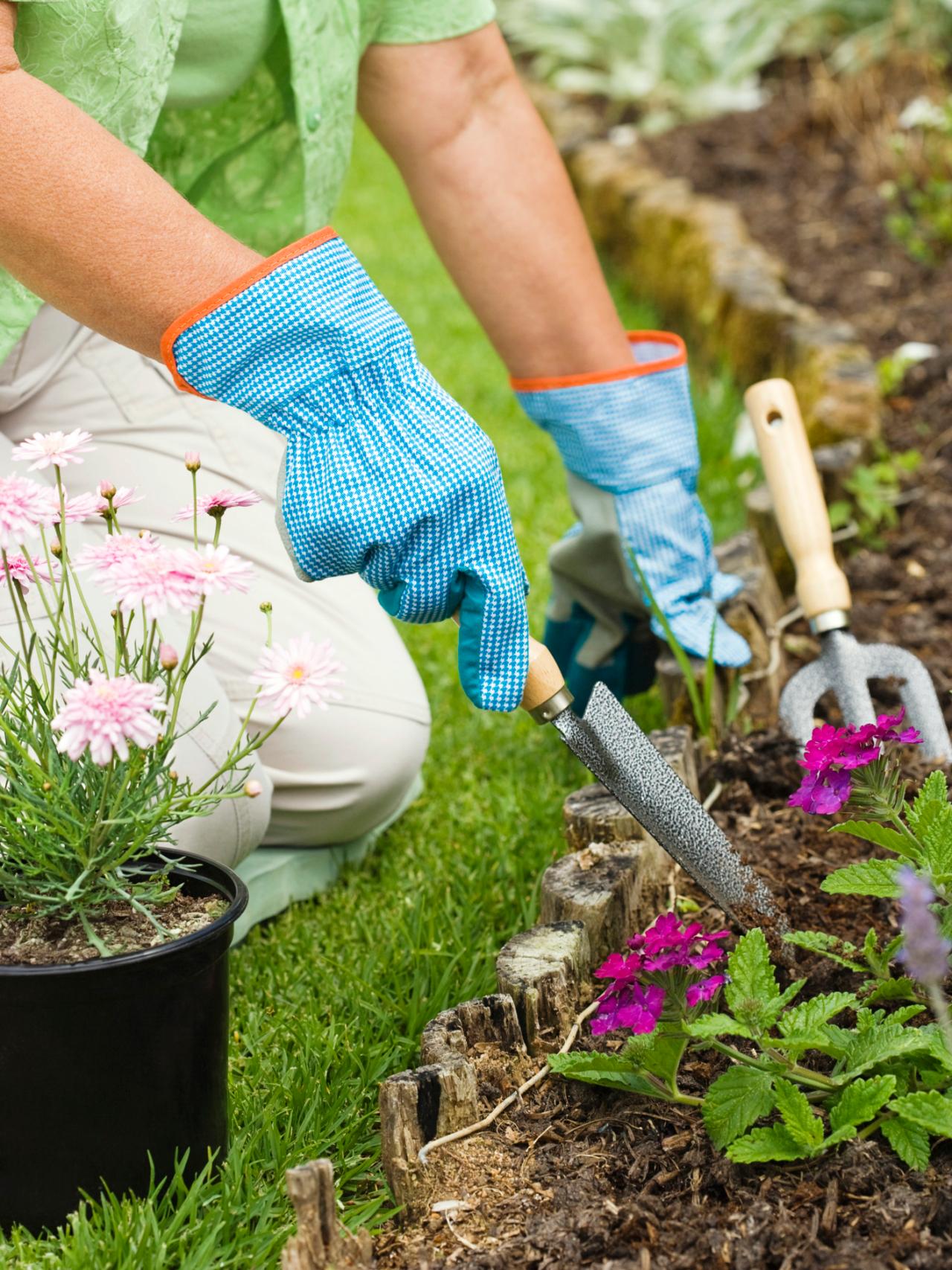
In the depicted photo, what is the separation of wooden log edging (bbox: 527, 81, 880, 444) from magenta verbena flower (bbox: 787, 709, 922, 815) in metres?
1.58

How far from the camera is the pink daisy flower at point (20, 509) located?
116cm

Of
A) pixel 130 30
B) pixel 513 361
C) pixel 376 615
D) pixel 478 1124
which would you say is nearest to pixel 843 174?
pixel 513 361

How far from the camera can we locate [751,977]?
4.01ft

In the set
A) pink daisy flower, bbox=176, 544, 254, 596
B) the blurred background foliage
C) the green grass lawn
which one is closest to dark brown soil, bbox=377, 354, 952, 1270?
the green grass lawn

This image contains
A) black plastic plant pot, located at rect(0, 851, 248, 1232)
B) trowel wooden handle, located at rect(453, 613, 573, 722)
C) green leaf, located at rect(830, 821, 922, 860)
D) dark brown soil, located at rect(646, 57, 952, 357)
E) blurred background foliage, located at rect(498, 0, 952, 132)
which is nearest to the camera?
black plastic plant pot, located at rect(0, 851, 248, 1232)

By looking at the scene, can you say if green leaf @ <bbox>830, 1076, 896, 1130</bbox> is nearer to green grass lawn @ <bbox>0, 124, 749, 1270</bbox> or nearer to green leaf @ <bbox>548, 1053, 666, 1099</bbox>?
green leaf @ <bbox>548, 1053, 666, 1099</bbox>

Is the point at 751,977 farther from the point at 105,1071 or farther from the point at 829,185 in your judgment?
the point at 829,185

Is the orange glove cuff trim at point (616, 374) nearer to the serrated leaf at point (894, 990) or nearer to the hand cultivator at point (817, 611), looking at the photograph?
the hand cultivator at point (817, 611)

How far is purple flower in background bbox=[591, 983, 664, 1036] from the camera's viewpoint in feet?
3.91

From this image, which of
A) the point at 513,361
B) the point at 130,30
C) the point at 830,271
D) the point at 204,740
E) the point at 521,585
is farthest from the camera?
the point at 830,271

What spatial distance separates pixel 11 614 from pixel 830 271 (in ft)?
9.17

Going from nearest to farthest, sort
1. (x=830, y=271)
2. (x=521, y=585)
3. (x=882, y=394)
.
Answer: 1. (x=521, y=585)
2. (x=882, y=394)
3. (x=830, y=271)

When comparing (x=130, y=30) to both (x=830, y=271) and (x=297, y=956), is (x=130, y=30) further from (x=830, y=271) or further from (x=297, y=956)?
(x=830, y=271)

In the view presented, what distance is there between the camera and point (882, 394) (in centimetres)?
302
